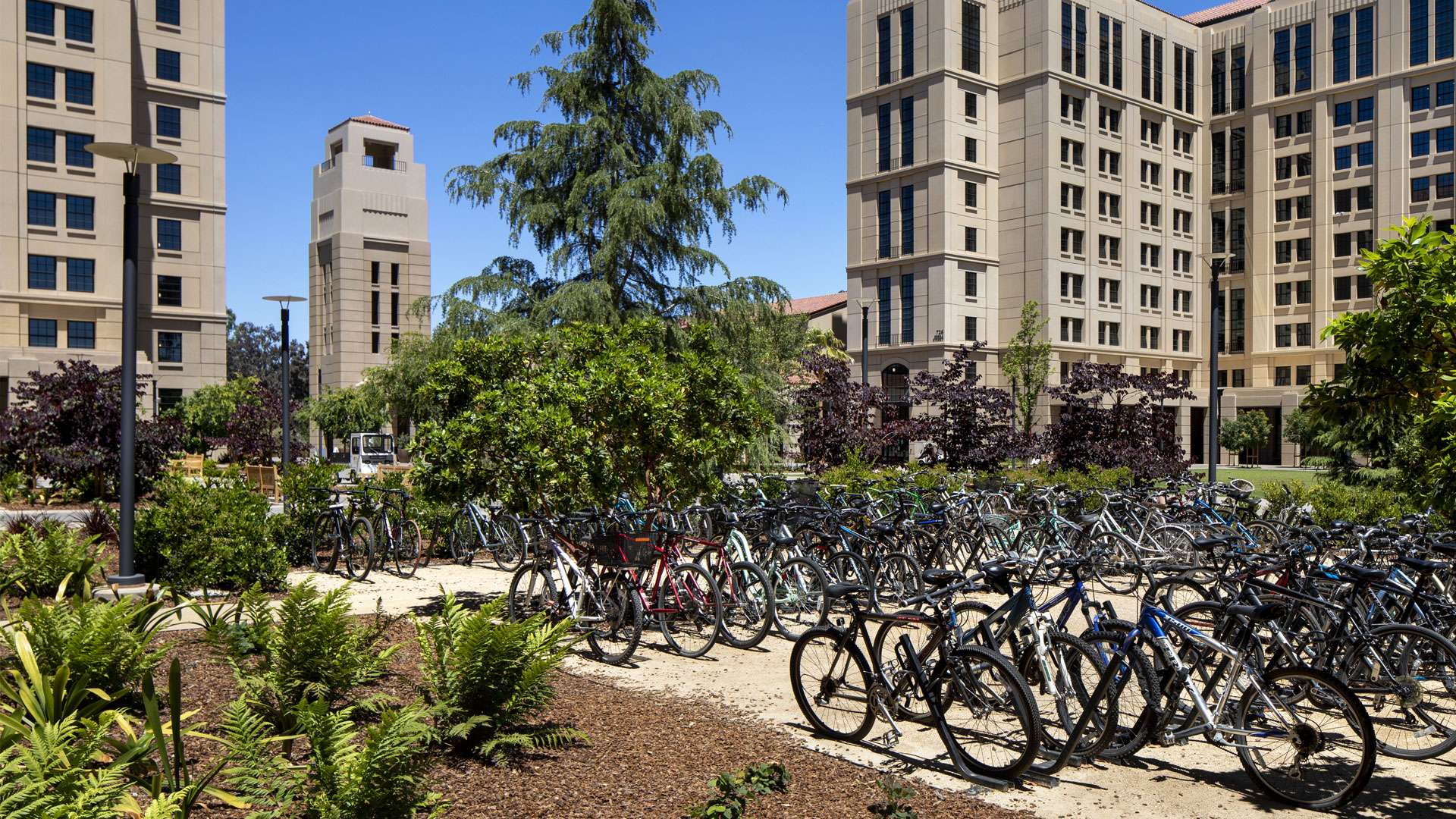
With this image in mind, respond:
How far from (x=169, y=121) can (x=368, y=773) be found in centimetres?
5576

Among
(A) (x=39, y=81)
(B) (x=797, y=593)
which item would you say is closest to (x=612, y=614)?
(B) (x=797, y=593)

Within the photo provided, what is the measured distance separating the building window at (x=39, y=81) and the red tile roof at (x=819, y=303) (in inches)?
1425

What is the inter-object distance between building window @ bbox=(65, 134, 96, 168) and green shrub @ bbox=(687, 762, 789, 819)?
5040 cm

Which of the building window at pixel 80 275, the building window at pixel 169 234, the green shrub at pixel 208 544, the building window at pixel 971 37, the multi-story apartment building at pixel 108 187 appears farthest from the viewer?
the building window at pixel 971 37

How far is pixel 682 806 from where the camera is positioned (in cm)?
523

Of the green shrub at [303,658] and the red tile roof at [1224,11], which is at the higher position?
the red tile roof at [1224,11]

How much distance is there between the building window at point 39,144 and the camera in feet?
148

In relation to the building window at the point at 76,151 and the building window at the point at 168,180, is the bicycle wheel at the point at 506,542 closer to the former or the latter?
the building window at the point at 76,151

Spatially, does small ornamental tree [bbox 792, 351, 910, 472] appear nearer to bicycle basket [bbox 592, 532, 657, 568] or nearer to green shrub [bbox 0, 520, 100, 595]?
bicycle basket [bbox 592, 532, 657, 568]

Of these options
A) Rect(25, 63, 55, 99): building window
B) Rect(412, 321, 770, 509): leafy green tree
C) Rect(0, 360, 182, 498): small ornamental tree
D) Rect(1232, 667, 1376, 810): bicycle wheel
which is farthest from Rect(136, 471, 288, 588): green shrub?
Rect(25, 63, 55, 99): building window

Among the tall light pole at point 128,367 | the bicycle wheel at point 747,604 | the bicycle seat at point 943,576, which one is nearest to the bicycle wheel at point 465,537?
the tall light pole at point 128,367

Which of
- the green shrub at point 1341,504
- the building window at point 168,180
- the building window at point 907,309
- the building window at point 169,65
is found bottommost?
the green shrub at point 1341,504

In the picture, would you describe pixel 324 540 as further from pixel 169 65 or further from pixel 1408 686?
pixel 169 65

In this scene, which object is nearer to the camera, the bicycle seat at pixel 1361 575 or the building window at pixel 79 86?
the bicycle seat at pixel 1361 575
